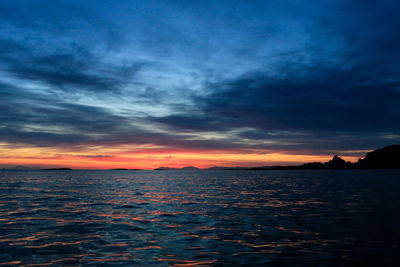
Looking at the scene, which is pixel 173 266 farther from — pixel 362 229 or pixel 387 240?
pixel 362 229

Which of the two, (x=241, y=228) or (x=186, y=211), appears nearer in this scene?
(x=241, y=228)

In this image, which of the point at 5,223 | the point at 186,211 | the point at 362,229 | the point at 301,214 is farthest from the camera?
the point at 186,211

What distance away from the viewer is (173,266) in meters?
9.95

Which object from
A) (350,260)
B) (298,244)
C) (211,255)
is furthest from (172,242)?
(350,260)

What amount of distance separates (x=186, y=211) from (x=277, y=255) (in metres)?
13.3

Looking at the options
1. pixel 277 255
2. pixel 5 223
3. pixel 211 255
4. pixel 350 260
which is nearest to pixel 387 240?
pixel 350 260

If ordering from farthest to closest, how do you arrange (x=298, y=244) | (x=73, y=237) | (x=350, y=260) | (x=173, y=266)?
(x=73, y=237) < (x=298, y=244) < (x=350, y=260) < (x=173, y=266)

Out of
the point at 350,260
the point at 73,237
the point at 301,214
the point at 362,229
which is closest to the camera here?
the point at 350,260

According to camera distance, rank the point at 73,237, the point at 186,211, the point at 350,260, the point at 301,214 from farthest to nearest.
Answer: the point at 186,211, the point at 301,214, the point at 73,237, the point at 350,260

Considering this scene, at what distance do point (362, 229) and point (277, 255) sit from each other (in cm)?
814

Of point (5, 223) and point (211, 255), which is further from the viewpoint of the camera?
point (5, 223)

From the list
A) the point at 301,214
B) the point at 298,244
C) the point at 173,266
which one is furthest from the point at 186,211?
the point at 173,266

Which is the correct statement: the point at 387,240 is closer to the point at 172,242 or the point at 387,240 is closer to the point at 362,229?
the point at 362,229

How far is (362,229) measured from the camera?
16.2m
